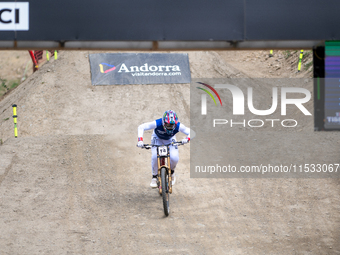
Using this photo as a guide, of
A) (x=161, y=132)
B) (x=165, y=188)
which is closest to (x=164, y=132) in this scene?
(x=161, y=132)

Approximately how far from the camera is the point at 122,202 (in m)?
10.7

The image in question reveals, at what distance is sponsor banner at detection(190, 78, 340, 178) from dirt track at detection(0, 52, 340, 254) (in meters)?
0.51

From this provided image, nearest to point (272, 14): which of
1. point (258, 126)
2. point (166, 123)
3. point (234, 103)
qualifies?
point (166, 123)

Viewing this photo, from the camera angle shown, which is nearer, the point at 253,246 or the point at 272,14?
the point at 272,14

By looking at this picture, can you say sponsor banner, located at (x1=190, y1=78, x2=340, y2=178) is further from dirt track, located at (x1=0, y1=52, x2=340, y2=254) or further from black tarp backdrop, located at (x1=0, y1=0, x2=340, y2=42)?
black tarp backdrop, located at (x1=0, y1=0, x2=340, y2=42)

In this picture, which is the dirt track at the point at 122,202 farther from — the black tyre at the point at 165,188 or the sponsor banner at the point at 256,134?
the sponsor banner at the point at 256,134

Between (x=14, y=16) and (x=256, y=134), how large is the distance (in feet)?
35.4

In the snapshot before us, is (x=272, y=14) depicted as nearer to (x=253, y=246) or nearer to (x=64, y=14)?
(x=64, y=14)

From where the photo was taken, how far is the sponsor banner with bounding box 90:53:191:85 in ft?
66.4

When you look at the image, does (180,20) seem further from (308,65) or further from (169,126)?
(308,65)

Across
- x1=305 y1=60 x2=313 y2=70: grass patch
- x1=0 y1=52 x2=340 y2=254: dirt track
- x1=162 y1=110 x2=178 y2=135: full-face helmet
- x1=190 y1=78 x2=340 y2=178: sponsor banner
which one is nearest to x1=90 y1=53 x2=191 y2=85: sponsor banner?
x1=190 y1=78 x2=340 y2=178: sponsor banner

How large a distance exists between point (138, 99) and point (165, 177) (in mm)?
10122

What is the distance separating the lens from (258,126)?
707 inches

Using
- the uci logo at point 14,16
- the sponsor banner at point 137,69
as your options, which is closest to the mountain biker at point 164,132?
the uci logo at point 14,16
